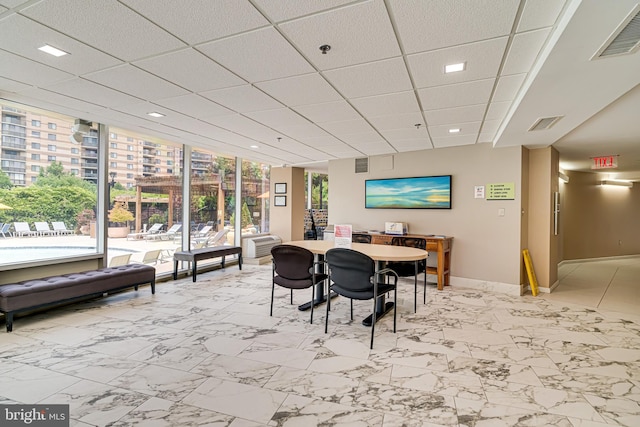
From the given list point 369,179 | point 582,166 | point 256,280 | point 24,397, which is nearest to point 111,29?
point 24,397

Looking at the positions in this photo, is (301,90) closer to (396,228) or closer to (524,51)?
(524,51)

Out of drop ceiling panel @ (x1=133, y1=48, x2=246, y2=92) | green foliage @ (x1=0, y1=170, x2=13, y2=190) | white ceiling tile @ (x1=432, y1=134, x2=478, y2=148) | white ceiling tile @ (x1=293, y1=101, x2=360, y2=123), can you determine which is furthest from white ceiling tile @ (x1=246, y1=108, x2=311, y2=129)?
green foliage @ (x1=0, y1=170, x2=13, y2=190)

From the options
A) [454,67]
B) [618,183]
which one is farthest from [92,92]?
[618,183]

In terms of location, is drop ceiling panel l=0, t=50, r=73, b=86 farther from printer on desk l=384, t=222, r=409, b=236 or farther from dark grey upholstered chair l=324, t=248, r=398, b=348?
printer on desk l=384, t=222, r=409, b=236

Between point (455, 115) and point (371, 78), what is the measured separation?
1.63 m

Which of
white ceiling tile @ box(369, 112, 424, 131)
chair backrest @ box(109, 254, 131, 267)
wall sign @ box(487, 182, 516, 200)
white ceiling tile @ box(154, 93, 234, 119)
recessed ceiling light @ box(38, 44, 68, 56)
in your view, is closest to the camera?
recessed ceiling light @ box(38, 44, 68, 56)

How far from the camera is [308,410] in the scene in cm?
210

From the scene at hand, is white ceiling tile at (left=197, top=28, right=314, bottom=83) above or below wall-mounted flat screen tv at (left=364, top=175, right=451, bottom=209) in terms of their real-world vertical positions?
above

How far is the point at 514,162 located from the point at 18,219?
294 inches

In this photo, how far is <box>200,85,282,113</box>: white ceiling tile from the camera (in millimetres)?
3198

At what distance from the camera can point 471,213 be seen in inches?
219

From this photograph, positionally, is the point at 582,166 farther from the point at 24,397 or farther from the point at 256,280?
the point at 24,397

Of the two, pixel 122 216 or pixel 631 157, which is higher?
pixel 631 157

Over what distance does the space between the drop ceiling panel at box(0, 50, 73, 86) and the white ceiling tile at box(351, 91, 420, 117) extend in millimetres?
2962
